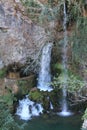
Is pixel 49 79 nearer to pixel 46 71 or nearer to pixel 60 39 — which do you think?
pixel 46 71

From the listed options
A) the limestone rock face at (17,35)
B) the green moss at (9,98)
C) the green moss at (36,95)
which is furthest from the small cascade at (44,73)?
the green moss at (9,98)

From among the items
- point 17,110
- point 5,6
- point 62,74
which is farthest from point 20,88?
point 5,6

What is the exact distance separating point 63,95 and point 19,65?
2.25 m

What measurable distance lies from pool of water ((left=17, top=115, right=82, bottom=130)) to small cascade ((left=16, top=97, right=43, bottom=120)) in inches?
22.2

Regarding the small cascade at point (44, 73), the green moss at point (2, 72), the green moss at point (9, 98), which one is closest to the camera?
the green moss at point (9, 98)

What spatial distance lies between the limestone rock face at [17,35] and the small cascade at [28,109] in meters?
1.76

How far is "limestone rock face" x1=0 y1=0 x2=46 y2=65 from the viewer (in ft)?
48.6

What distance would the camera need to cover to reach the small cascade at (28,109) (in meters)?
14.4

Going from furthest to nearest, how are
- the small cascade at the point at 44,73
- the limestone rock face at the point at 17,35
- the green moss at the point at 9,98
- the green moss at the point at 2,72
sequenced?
the small cascade at the point at 44,73, the green moss at the point at 2,72, the limestone rock face at the point at 17,35, the green moss at the point at 9,98

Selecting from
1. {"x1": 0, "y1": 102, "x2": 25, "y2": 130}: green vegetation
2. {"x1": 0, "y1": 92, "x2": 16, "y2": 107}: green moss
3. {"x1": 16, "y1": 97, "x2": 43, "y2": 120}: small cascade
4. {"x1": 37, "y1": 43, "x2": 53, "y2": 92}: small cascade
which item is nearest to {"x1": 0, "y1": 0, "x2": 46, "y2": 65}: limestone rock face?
{"x1": 37, "y1": 43, "x2": 53, "y2": 92}: small cascade

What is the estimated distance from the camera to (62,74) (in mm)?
14570

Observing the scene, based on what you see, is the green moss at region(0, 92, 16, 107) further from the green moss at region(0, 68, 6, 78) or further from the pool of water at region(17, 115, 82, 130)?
the pool of water at region(17, 115, 82, 130)

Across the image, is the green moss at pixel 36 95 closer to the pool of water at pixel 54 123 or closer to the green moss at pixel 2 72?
the pool of water at pixel 54 123

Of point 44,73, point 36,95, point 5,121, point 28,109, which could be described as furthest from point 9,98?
point 5,121
